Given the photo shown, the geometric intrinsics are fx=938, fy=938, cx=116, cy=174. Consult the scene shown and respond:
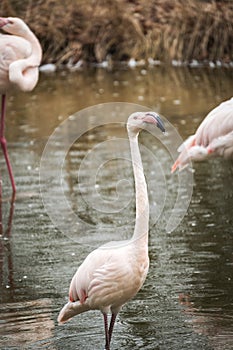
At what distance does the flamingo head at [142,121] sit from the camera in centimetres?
502

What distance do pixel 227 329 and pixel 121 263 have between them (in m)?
0.94

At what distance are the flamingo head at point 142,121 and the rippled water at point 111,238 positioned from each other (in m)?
1.28

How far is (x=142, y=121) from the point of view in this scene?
5.11m

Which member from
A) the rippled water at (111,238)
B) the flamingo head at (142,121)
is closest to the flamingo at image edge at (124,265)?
the flamingo head at (142,121)

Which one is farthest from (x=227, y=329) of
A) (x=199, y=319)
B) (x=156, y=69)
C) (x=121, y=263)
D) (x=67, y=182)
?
(x=156, y=69)

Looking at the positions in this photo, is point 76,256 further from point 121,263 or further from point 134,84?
point 134,84

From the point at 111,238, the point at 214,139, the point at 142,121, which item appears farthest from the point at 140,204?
the point at 214,139

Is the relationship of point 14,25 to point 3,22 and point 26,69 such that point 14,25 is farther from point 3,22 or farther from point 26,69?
point 26,69

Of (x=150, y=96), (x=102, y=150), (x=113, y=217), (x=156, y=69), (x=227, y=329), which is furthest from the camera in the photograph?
(x=156, y=69)

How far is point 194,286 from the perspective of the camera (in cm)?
658

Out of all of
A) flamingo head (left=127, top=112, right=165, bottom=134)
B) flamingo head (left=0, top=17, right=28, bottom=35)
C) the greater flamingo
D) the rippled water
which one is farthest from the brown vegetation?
flamingo head (left=127, top=112, right=165, bottom=134)

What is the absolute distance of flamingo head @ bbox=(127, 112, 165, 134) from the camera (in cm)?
502

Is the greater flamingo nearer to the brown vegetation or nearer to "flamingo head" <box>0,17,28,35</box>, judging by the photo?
"flamingo head" <box>0,17,28,35</box>

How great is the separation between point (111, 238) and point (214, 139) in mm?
1263
